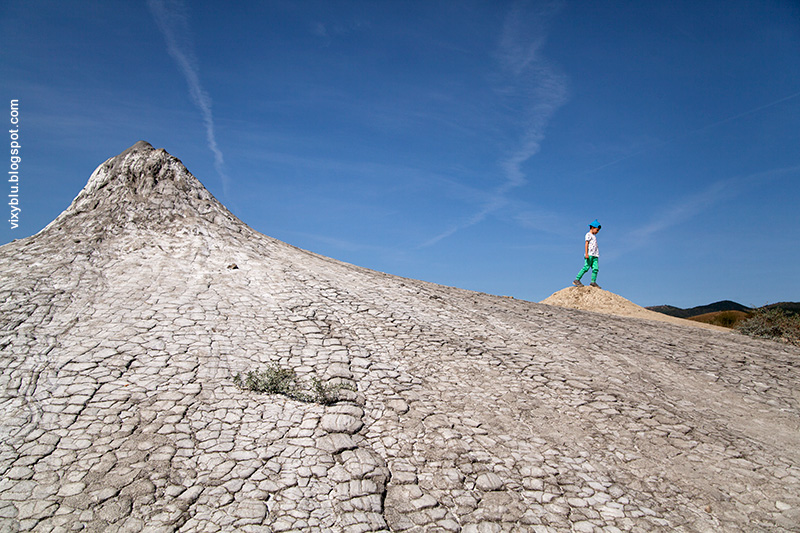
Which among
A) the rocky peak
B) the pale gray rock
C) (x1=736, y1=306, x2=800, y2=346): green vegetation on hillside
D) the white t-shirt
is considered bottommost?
the pale gray rock

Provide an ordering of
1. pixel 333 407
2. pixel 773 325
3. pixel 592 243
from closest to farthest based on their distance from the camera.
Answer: pixel 333 407 < pixel 773 325 < pixel 592 243

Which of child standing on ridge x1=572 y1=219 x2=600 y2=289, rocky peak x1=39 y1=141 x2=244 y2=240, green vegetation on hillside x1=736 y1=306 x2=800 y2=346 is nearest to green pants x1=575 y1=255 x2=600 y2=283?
child standing on ridge x1=572 y1=219 x2=600 y2=289

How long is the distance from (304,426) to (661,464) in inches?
166

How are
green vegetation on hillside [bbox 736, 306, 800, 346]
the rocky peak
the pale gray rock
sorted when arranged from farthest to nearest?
green vegetation on hillside [bbox 736, 306, 800, 346], the rocky peak, the pale gray rock

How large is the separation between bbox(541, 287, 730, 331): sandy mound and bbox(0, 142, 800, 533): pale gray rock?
6.41m

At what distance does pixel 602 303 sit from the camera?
655 inches

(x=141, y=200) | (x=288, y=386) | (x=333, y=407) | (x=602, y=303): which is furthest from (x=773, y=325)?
(x=141, y=200)

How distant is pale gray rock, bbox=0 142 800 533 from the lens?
4.34m

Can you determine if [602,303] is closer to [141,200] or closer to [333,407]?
[333,407]

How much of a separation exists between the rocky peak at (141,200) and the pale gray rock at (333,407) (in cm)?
10

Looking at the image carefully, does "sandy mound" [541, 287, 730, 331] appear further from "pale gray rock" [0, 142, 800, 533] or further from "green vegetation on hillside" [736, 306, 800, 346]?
"pale gray rock" [0, 142, 800, 533]

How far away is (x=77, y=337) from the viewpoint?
6.42 metres

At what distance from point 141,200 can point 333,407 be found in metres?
7.32

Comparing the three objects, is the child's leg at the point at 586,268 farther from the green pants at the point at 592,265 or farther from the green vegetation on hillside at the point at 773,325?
the green vegetation on hillside at the point at 773,325
